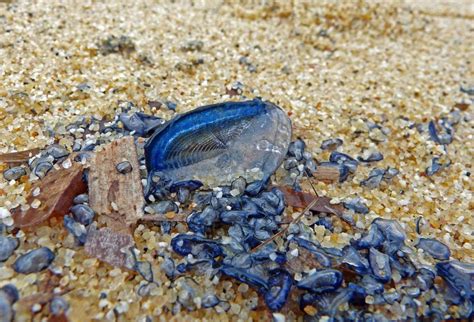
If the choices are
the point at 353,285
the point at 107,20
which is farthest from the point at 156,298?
the point at 107,20

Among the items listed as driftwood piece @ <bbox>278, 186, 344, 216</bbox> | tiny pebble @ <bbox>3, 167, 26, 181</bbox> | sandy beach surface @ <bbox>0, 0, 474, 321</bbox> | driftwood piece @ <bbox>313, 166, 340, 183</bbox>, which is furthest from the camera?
driftwood piece @ <bbox>313, 166, 340, 183</bbox>

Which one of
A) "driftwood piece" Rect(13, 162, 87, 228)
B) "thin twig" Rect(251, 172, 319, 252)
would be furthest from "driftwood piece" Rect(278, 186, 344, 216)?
"driftwood piece" Rect(13, 162, 87, 228)

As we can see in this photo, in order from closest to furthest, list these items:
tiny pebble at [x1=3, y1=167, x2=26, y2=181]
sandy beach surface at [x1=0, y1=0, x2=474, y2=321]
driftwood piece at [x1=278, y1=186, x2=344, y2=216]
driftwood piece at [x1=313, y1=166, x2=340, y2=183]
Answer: sandy beach surface at [x1=0, y1=0, x2=474, y2=321]
tiny pebble at [x1=3, y1=167, x2=26, y2=181]
driftwood piece at [x1=278, y1=186, x2=344, y2=216]
driftwood piece at [x1=313, y1=166, x2=340, y2=183]

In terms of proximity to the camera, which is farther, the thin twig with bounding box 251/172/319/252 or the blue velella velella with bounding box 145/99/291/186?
the blue velella velella with bounding box 145/99/291/186

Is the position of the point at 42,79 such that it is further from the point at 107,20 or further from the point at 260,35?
the point at 260,35

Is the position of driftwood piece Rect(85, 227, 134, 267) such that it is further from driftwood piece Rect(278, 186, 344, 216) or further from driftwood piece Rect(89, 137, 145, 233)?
driftwood piece Rect(278, 186, 344, 216)

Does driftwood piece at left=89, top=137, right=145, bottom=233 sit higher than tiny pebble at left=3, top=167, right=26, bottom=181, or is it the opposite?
tiny pebble at left=3, top=167, right=26, bottom=181

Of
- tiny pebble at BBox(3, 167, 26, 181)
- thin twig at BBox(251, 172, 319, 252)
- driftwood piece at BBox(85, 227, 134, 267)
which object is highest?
tiny pebble at BBox(3, 167, 26, 181)

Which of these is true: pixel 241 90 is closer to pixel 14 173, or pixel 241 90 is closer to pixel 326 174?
pixel 326 174
